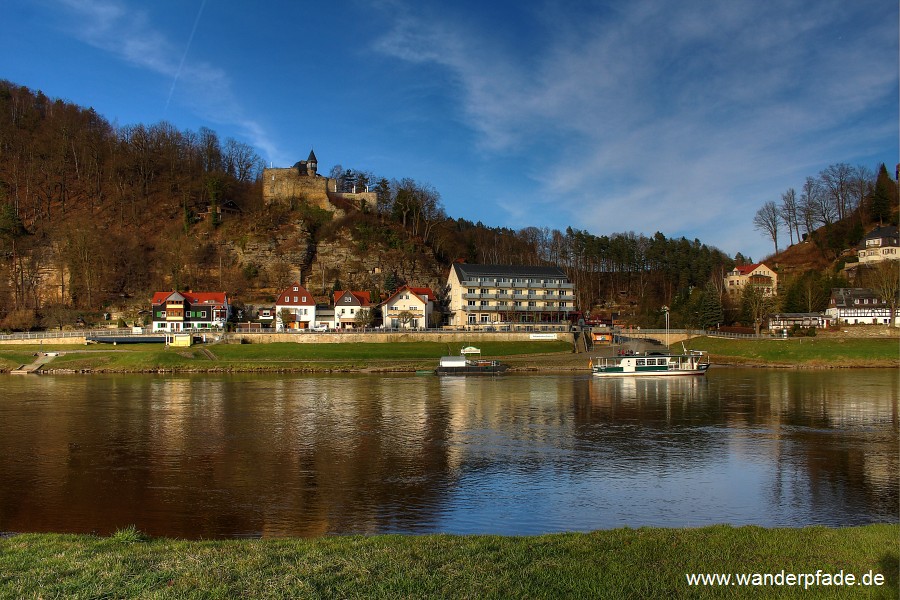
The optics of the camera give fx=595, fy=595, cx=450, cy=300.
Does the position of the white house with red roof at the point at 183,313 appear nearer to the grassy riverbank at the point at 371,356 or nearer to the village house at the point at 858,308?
the grassy riverbank at the point at 371,356

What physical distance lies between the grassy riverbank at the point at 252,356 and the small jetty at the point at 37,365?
73 centimetres

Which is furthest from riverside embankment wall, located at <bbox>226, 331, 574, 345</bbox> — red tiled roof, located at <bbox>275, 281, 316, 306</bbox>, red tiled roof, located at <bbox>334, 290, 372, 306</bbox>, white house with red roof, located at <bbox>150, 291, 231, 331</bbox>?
red tiled roof, located at <bbox>334, 290, 372, 306</bbox>

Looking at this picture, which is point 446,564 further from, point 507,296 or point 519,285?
point 519,285

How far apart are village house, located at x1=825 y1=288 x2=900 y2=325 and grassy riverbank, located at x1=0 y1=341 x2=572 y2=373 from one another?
3866cm

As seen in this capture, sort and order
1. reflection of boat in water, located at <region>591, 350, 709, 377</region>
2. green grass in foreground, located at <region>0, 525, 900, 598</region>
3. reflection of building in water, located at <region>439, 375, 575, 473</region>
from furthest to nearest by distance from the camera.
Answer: reflection of boat in water, located at <region>591, 350, 709, 377</region>
reflection of building in water, located at <region>439, 375, 575, 473</region>
green grass in foreground, located at <region>0, 525, 900, 598</region>

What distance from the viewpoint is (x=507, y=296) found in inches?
3504

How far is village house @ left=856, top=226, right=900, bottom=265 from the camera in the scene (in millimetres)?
90562

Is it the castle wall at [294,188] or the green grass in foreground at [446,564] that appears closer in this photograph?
the green grass in foreground at [446,564]

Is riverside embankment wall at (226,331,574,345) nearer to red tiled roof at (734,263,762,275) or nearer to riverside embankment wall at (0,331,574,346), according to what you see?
riverside embankment wall at (0,331,574,346)

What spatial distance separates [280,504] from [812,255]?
111702mm

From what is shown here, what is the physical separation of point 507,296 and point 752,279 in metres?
43.1

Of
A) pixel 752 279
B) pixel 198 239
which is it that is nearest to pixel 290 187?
pixel 198 239

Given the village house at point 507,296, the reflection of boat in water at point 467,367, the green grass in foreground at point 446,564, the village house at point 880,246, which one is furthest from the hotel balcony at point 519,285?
the green grass in foreground at point 446,564

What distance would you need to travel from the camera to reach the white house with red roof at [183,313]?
Result: 79188 millimetres
